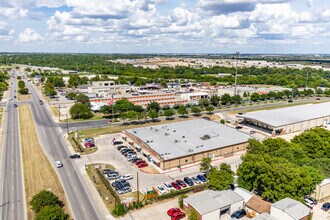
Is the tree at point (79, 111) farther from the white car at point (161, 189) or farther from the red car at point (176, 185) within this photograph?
the red car at point (176, 185)

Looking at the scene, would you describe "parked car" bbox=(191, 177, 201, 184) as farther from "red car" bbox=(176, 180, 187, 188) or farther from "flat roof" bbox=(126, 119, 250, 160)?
"flat roof" bbox=(126, 119, 250, 160)

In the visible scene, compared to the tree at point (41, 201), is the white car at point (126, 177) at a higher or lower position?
lower

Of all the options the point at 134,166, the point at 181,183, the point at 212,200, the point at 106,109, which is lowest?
the point at 134,166

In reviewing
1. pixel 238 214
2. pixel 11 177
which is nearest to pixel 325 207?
pixel 238 214

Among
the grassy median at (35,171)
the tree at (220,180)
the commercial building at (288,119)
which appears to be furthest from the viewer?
the commercial building at (288,119)

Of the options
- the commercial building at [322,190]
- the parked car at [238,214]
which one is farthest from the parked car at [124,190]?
the commercial building at [322,190]

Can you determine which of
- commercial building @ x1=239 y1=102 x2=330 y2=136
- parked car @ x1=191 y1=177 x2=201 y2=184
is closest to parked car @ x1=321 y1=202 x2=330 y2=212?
parked car @ x1=191 y1=177 x2=201 y2=184

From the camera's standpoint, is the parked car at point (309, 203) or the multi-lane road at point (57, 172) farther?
the parked car at point (309, 203)

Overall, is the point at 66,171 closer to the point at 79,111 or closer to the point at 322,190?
the point at 79,111
